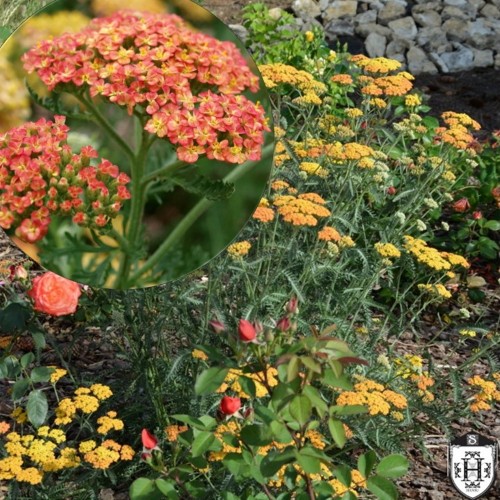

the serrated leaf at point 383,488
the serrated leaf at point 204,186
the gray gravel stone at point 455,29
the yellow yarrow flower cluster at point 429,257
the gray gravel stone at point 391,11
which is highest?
the serrated leaf at point 204,186

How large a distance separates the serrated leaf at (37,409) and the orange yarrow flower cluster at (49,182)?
0.81 m

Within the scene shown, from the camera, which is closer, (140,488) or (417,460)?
(140,488)

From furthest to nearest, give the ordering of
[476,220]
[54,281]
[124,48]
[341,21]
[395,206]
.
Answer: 1. [341,21]
2. [476,220]
3. [395,206]
4. [54,281]
5. [124,48]

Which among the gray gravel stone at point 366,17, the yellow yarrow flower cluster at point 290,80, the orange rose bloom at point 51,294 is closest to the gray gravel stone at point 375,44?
the gray gravel stone at point 366,17

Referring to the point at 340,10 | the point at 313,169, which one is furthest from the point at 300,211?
the point at 340,10

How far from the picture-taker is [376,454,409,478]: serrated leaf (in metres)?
1.91

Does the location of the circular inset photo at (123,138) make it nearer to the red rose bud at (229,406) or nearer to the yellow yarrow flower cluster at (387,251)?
the red rose bud at (229,406)

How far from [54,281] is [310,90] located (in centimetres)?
124

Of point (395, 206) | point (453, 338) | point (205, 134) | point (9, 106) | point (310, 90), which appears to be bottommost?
point (453, 338)

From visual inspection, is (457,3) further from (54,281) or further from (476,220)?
(54,281)

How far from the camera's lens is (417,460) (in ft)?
10.6

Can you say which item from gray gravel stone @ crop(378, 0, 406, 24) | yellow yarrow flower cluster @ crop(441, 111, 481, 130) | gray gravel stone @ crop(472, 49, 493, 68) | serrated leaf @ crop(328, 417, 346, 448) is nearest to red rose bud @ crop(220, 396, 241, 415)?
serrated leaf @ crop(328, 417, 346, 448)

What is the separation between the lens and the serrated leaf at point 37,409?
255cm

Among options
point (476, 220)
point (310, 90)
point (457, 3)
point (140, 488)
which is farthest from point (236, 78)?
point (457, 3)
